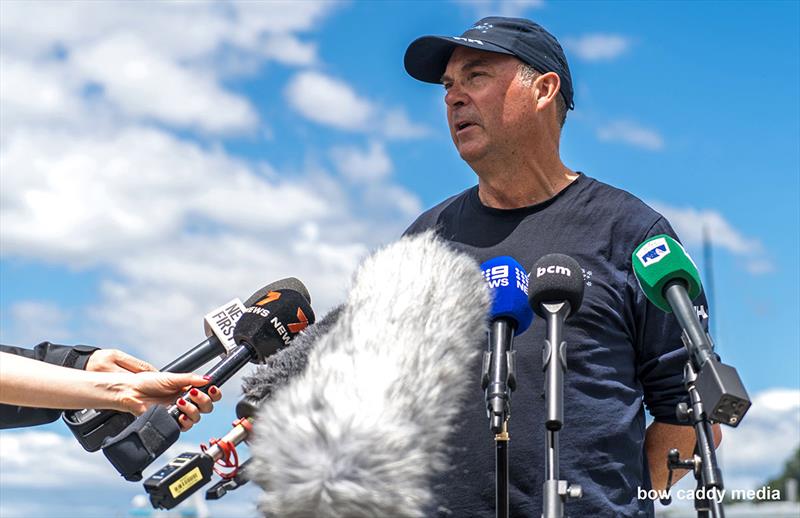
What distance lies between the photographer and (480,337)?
99.2 inches

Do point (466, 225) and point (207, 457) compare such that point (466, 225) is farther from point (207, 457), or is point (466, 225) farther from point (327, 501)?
point (327, 501)

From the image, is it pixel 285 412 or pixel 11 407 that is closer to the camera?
pixel 285 412

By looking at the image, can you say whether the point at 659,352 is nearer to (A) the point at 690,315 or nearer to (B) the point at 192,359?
(A) the point at 690,315

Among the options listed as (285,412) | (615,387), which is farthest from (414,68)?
(285,412)

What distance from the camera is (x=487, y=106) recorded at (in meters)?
4.40

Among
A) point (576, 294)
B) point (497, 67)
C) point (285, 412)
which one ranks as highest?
point (497, 67)

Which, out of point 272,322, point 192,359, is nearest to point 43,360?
point 192,359

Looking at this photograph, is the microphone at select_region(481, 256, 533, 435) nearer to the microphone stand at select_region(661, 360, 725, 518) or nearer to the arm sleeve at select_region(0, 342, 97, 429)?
the microphone stand at select_region(661, 360, 725, 518)

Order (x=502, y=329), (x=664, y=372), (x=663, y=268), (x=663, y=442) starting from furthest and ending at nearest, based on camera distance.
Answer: (x=663, y=442) → (x=664, y=372) → (x=663, y=268) → (x=502, y=329)

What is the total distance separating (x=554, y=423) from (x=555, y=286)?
0.45 metres

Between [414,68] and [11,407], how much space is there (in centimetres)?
251

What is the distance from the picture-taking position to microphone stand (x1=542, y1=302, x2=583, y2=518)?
2.58m

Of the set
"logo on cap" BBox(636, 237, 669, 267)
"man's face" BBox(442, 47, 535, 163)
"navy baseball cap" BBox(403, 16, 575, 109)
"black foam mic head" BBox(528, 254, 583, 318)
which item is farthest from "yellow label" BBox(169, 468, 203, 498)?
"navy baseball cap" BBox(403, 16, 575, 109)

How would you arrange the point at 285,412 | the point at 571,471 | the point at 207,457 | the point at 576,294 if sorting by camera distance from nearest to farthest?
the point at 285,412 < the point at 207,457 < the point at 576,294 < the point at 571,471
